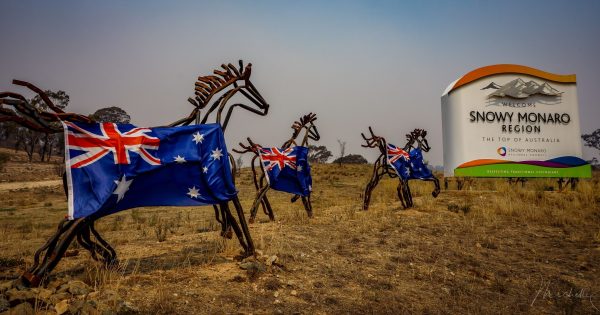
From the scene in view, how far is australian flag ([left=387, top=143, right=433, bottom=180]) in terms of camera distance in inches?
462

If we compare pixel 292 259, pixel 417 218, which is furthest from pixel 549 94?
pixel 292 259

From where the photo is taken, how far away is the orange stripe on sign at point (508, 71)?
60.5 feet

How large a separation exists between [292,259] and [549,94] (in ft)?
63.7

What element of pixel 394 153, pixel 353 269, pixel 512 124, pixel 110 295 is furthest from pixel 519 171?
pixel 110 295

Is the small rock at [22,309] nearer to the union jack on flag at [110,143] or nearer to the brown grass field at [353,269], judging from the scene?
the brown grass field at [353,269]

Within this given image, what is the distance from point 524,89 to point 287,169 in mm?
15680

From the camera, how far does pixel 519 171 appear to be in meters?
17.7

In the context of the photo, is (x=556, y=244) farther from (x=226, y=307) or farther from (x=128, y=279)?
(x=128, y=279)

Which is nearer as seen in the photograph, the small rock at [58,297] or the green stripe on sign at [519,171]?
the small rock at [58,297]

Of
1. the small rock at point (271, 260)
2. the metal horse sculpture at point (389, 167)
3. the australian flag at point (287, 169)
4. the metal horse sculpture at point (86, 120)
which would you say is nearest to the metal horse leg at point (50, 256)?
the metal horse sculpture at point (86, 120)

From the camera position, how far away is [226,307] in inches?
141

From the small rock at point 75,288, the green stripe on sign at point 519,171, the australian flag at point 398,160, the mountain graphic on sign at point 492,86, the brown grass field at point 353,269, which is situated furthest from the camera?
the mountain graphic on sign at point 492,86

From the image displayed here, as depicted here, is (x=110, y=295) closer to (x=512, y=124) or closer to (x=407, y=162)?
(x=407, y=162)

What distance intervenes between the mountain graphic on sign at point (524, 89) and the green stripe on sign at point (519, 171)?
379 centimetres
